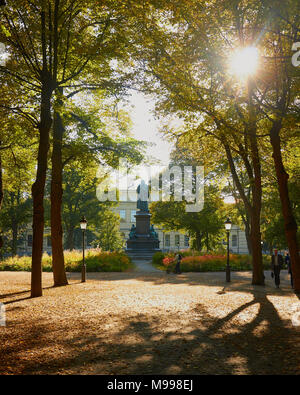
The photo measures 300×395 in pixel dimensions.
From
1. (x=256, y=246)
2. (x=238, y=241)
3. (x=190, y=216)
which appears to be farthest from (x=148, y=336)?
(x=238, y=241)

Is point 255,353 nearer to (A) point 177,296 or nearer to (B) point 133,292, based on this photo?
(A) point 177,296

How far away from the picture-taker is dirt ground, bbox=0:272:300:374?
195 inches

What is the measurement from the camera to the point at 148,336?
647 cm

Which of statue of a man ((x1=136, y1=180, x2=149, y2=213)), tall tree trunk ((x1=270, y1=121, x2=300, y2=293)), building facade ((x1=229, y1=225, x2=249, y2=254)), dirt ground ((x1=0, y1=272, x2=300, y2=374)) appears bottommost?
building facade ((x1=229, y1=225, x2=249, y2=254))

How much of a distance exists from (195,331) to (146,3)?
8.87 metres

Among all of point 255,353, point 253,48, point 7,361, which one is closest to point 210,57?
point 253,48

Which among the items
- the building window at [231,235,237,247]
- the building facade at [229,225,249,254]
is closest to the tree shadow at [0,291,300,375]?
the building facade at [229,225,249,254]

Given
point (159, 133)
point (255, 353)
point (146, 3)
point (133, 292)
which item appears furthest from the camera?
point (159, 133)

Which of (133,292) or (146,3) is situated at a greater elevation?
(146,3)

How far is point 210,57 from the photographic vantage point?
11.5 metres

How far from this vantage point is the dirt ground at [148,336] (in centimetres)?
494

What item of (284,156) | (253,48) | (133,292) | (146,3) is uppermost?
(146,3)

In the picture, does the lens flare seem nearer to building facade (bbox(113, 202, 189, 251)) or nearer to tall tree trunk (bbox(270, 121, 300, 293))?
tall tree trunk (bbox(270, 121, 300, 293))
